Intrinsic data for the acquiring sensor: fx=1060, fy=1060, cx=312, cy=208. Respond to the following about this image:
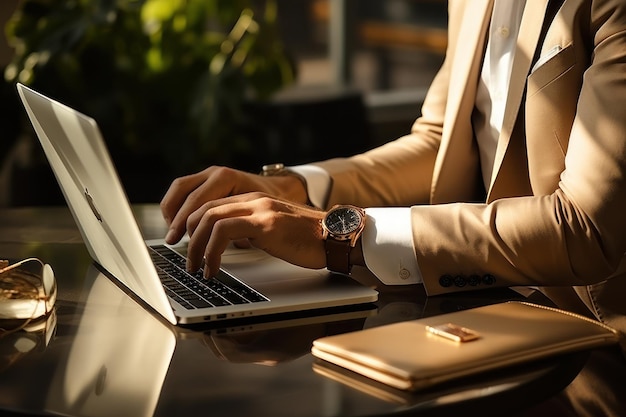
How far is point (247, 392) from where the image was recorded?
108cm

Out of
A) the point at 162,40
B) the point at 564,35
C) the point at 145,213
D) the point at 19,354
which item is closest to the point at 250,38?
the point at 162,40

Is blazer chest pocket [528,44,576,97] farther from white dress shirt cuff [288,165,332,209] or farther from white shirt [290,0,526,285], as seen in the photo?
white dress shirt cuff [288,165,332,209]

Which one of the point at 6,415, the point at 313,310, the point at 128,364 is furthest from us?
the point at 313,310

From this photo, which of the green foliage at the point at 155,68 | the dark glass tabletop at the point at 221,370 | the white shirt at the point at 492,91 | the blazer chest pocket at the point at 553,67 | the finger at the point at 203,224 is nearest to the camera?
the dark glass tabletop at the point at 221,370

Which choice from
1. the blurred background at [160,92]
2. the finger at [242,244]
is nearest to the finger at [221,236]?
the finger at [242,244]

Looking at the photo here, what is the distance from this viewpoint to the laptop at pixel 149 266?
122 cm

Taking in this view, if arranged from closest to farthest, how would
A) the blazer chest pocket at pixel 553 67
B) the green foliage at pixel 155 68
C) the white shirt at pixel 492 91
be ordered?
the blazer chest pocket at pixel 553 67, the white shirt at pixel 492 91, the green foliage at pixel 155 68

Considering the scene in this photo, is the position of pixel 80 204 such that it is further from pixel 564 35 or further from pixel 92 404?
pixel 564 35

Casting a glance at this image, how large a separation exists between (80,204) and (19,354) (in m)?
0.34

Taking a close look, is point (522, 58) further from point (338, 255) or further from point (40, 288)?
point (40, 288)

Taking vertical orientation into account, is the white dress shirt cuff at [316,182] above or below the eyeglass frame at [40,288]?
below

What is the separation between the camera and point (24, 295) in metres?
1.31

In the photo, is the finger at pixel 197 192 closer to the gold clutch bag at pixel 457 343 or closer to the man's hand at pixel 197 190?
the man's hand at pixel 197 190

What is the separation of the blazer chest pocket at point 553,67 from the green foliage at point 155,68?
213 cm
